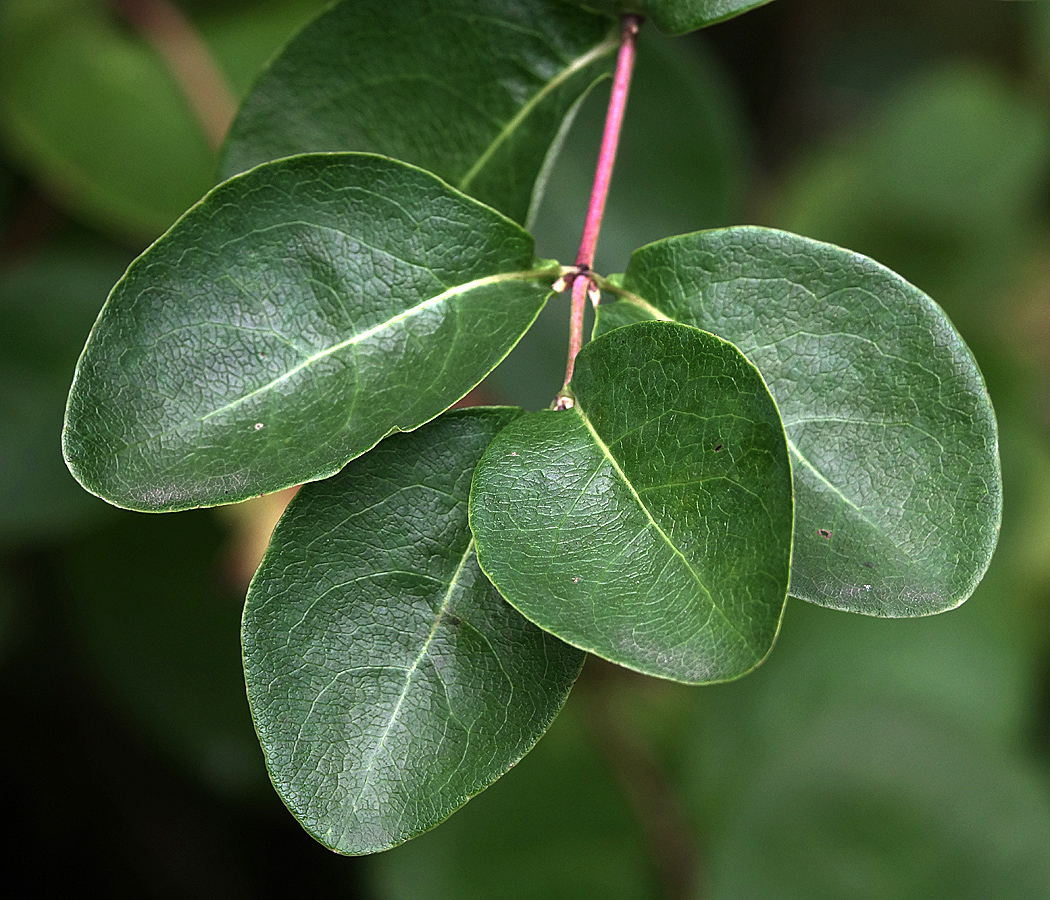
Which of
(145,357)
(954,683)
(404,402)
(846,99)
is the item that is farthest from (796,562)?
(846,99)

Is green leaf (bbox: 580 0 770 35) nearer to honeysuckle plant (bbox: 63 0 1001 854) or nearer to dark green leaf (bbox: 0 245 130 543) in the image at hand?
honeysuckle plant (bbox: 63 0 1001 854)

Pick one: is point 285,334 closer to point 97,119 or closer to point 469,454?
point 469,454

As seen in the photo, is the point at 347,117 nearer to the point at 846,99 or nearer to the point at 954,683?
the point at 954,683

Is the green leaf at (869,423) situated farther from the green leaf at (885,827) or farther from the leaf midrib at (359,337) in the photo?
the green leaf at (885,827)

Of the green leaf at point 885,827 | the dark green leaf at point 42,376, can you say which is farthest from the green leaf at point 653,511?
the green leaf at point 885,827

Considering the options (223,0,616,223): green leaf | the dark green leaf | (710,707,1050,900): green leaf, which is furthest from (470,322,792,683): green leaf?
(710,707,1050,900): green leaf

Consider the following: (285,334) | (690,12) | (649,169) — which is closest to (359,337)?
(285,334)
